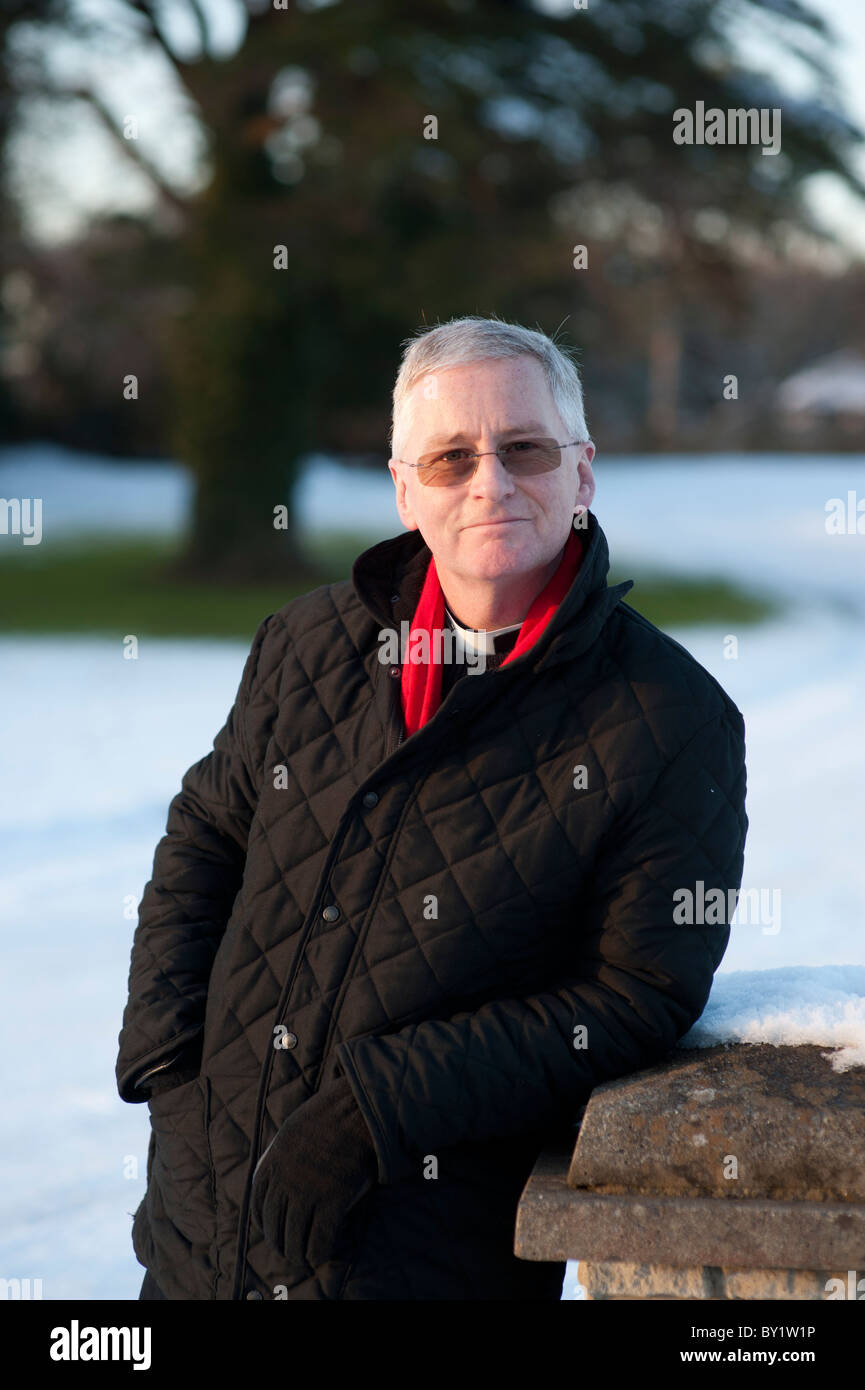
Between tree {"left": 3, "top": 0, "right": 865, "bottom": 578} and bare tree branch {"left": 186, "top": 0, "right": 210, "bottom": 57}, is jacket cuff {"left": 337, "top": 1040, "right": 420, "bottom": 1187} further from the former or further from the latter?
bare tree branch {"left": 186, "top": 0, "right": 210, "bottom": 57}

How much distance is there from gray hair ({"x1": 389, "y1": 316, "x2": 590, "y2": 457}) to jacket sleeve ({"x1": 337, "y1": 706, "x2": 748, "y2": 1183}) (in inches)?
21.6

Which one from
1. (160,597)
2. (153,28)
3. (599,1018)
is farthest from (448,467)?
(153,28)

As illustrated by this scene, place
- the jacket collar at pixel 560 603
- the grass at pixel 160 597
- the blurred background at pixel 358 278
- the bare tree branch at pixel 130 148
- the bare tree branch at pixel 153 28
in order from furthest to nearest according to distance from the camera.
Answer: the bare tree branch at pixel 130 148
the bare tree branch at pixel 153 28
the grass at pixel 160 597
the blurred background at pixel 358 278
the jacket collar at pixel 560 603

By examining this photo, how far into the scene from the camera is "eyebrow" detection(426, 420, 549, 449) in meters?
2.04

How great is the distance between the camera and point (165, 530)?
22984 mm

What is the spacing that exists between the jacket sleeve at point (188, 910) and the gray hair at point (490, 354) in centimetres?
54

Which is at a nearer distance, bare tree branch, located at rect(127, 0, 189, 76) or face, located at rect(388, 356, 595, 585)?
face, located at rect(388, 356, 595, 585)

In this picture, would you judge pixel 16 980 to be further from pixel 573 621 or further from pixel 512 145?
pixel 512 145

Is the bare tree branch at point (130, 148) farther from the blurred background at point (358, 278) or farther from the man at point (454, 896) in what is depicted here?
the man at point (454, 896)

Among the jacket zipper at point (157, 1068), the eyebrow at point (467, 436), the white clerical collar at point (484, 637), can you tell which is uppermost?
the eyebrow at point (467, 436)

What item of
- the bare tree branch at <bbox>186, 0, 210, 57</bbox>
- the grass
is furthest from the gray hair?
the bare tree branch at <bbox>186, 0, 210, 57</bbox>

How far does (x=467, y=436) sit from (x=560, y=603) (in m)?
0.28

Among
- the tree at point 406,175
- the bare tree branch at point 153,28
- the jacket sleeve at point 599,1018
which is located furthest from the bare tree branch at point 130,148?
the jacket sleeve at point 599,1018

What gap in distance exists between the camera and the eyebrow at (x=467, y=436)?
2.04 meters
